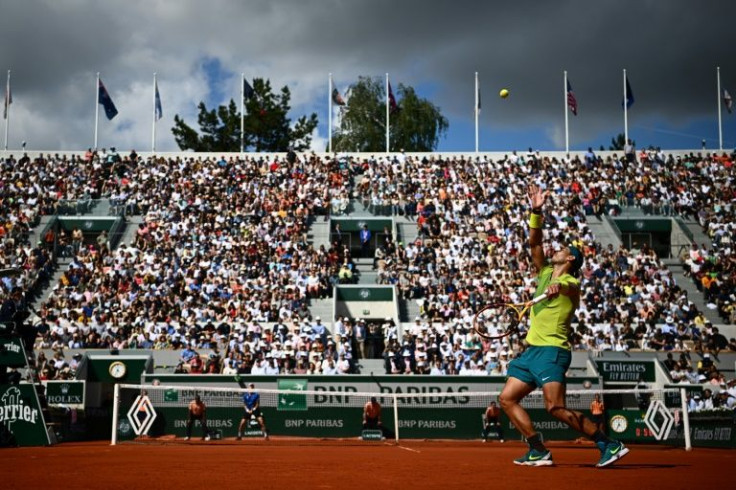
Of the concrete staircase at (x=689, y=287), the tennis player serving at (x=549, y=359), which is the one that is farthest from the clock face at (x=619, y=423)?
the tennis player serving at (x=549, y=359)

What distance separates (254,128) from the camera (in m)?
74.3

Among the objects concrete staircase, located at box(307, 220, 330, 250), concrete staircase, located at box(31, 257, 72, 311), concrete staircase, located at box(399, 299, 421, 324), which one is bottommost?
concrete staircase, located at box(399, 299, 421, 324)

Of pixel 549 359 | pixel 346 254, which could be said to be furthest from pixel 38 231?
pixel 549 359

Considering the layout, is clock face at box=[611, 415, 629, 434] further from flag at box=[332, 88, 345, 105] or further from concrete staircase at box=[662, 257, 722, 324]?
flag at box=[332, 88, 345, 105]

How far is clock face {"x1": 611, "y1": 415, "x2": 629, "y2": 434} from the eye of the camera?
2427 cm

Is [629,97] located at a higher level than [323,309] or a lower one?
higher

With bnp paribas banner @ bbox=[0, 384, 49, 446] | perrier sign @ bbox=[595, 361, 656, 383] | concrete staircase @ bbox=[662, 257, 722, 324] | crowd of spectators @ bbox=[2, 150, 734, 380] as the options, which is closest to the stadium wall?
crowd of spectators @ bbox=[2, 150, 734, 380]

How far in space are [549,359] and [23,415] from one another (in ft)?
43.0

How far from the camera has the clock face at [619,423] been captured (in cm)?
2427

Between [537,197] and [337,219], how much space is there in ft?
103

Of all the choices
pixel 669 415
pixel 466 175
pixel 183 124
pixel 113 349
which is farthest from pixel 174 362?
pixel 183 124

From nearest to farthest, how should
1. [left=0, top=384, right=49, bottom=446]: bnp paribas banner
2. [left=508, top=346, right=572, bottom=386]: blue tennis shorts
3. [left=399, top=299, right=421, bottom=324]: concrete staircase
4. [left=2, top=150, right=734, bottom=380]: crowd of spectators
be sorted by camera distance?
[left=508, top=346, right=572, bottom=386]: blue tennis shorts, [left=0, top=384, right=49, bottom=446]: bnp paribas banner, [left=2, top=150, right=734, bottom=380]: crowd of spectators, [left=399, top=299, right=421, bottom=324]: concrete staircase

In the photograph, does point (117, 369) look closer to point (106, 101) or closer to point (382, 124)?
point (106, 101)

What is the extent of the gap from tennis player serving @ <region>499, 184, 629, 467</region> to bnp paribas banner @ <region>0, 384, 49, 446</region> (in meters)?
12.4
